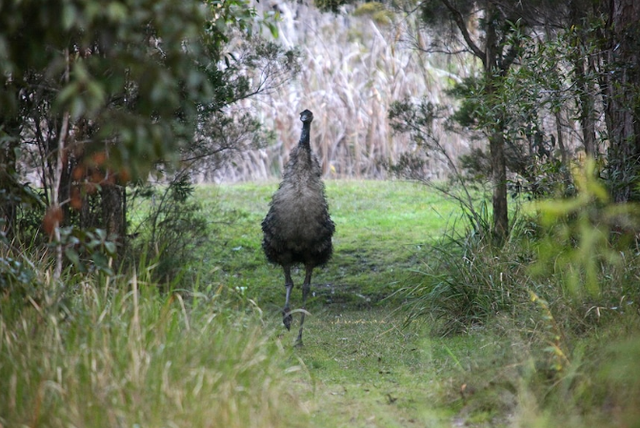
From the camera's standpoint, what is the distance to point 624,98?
7816mm

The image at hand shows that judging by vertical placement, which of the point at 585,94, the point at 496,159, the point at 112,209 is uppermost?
the point at 585,94

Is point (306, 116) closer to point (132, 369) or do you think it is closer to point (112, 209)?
point (112, 209)

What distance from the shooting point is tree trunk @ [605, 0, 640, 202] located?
764 cm

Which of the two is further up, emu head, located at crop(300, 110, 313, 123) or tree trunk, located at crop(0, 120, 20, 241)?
emu head, located at crop(300, 110, 313, 123)

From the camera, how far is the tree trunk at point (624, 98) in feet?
25.1

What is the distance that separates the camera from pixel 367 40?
28047 millimetres

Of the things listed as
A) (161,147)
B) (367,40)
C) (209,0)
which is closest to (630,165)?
(209,0)

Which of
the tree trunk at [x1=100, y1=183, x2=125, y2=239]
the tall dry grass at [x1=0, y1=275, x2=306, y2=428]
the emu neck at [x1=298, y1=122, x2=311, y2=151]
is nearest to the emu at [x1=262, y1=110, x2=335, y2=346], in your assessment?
the emu neck at [x1=298, y1=122, x2=311, y2=151]

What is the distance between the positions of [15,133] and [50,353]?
1854mm

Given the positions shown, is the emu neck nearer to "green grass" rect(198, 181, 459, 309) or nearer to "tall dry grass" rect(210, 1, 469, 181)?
"green grass" rect(198, 181, 459, 309)

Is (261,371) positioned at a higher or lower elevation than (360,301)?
higher

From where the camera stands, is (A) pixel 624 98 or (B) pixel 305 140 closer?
(A) pixel 624 98

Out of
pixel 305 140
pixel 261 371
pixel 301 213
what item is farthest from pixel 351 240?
pixel 261 371

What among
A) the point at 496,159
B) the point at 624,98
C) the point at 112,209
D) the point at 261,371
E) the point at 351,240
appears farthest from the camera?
the point at 351,240
